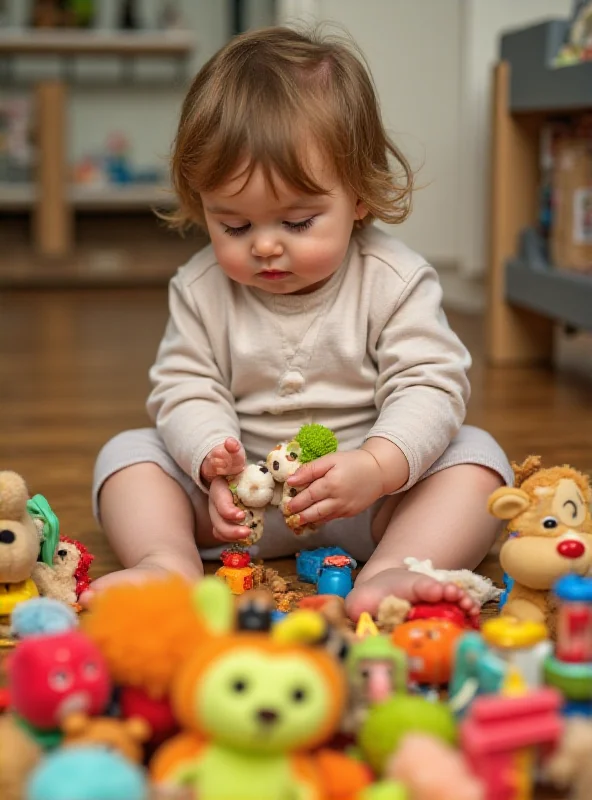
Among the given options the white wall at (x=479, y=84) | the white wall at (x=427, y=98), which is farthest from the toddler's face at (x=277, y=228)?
the white wall at (x=427, y=98)

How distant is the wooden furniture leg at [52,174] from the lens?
3479mm

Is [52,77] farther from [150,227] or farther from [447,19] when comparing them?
[447,19]

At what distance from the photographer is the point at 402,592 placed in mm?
812

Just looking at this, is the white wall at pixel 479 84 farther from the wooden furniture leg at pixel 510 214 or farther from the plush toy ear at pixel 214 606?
the plush toy ear at pixel 214 606

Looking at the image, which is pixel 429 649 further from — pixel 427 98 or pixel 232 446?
pixel 427 98

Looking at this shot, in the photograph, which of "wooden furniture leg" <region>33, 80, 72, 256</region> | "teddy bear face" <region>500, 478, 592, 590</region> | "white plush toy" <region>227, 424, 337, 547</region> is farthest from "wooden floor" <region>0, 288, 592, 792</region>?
"wooden furniture leg" <region>33, 80, 72, 256</region>

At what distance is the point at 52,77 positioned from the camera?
3.88 meters

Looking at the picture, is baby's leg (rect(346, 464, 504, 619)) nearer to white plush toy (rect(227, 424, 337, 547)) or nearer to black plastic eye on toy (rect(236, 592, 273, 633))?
white plush toy (rect(227, 424, 337, 547))

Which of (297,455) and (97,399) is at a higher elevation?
(297,455)

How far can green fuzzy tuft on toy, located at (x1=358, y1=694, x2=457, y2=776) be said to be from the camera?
0.58 m

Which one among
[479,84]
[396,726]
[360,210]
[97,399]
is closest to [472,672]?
[396,726]

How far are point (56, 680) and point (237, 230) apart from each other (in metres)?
0.49

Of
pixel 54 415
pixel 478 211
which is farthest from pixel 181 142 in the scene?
pixel 478 211

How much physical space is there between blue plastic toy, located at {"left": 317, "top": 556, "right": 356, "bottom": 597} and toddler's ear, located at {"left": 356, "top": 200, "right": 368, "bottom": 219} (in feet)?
1.03
